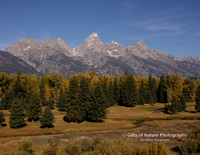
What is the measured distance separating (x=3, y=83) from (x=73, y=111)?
57.0m

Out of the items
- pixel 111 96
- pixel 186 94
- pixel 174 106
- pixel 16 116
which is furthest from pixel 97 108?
pixel 186 94

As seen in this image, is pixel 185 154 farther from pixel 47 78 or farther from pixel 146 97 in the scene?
pixel 47 78

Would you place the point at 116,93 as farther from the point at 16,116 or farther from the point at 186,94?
the point at 16,116

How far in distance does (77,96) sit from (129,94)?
42.0m

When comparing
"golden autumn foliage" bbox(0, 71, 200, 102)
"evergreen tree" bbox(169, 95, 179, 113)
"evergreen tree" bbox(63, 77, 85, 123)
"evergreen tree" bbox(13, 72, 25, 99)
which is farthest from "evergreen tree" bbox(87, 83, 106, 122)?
"evergreen tree" bbox(13, 72, 25, 99)

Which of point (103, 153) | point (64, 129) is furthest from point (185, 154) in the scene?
point (64, 129)

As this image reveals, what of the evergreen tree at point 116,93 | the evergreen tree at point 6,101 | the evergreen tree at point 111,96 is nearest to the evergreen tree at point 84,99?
the evergreen tree at point 111,96

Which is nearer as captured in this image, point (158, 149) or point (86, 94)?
point (158, 149)

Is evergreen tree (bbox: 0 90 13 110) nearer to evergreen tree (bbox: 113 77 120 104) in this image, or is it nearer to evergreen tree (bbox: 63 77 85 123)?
evergreen tree (bbox: 63 77 85 123)

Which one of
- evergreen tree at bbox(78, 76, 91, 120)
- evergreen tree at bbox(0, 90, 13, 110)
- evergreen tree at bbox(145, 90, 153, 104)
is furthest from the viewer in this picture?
evergreen tree at bbox(145, 90, 153, 104)

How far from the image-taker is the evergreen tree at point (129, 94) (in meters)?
86.8

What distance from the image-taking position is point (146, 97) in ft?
322

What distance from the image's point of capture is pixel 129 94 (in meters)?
88.1

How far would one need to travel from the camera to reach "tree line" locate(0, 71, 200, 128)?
170 ft
